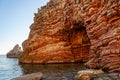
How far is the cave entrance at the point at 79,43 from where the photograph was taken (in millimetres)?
63500

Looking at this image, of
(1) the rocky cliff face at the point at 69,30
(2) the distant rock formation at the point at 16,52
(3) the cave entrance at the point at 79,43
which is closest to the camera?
(1) the rocky cliff face at the point at 69,30

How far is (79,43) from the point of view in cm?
6494

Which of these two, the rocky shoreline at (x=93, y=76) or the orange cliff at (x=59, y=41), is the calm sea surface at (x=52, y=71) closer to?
the rocky shoreline at (x=93, y=76)

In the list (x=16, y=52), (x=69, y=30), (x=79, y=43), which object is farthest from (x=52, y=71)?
(x=16, y=52)

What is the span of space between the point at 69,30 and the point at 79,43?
4.81m

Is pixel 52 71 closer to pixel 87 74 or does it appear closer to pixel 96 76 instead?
pixel 87 74

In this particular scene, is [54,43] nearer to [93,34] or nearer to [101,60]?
[93,34]

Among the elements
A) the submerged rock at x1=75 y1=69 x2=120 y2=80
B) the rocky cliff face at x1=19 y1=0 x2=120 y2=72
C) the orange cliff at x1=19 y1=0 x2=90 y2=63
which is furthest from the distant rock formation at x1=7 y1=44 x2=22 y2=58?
the submerged rock at x1=75 y1=69 x2=120 y2=80

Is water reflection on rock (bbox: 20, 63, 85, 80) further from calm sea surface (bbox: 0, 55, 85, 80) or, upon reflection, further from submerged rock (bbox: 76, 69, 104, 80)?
submerged rock (bbox: 76, 69, 104, 80)

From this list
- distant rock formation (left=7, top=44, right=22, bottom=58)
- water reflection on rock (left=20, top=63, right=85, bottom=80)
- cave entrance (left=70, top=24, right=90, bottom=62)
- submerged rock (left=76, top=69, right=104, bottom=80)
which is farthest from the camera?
distant rock formation (left=7, top=44, right=22, bottom=58)

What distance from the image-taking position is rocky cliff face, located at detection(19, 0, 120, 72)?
4003 cm

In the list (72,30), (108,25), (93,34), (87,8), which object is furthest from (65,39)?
(108,25)

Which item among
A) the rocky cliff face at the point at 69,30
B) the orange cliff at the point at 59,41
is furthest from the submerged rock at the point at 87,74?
the orange cliff at the point at 59,41

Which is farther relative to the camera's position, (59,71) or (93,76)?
(59,71)
